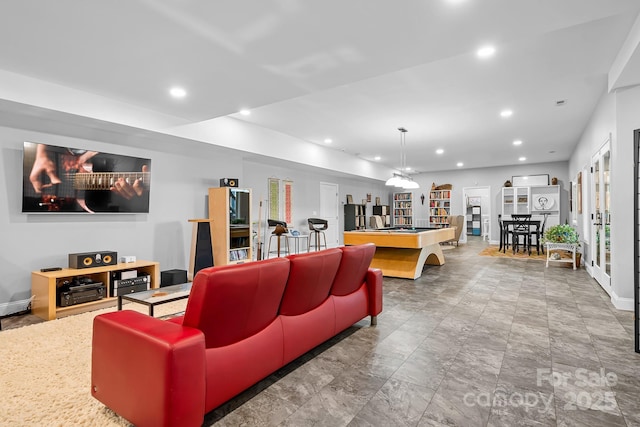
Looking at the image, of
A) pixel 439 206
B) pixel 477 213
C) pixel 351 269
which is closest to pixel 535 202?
pixel 439 206

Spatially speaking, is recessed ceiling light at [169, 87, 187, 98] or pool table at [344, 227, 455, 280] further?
pool table at [344, 227, 455, 280]

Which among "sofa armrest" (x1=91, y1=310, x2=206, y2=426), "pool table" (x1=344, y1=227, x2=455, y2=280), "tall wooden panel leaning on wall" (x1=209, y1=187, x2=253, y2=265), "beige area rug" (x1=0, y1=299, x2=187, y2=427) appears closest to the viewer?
"sofa armrest" (x1=91, y1=310, x2=206, y2=426)

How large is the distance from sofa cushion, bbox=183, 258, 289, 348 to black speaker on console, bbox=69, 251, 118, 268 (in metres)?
3.00

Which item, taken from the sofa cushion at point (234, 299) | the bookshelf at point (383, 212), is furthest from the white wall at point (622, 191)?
the bookshelf at point (383, 212)

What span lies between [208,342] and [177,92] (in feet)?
10.1

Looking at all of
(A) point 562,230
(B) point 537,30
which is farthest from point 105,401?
(A) point 562,230

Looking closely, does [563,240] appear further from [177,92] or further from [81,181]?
[81,181]

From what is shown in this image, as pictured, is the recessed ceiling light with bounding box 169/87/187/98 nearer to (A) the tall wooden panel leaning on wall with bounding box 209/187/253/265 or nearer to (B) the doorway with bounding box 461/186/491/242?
(A) the tall wooden panel leaning on wall with bounding box 209/187/253/265

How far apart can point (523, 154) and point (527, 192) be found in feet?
7.11

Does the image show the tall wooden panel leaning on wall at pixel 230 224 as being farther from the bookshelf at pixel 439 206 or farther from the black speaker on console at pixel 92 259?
the bookshelf at pixel 439 206

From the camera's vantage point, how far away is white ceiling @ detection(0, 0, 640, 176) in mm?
2287

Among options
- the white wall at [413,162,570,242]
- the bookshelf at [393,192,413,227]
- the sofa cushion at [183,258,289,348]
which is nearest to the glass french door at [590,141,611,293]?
the sofa cushion at [183,258,289,348]

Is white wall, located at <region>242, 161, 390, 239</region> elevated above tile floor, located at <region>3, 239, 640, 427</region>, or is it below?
above

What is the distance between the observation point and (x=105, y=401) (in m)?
1.77
